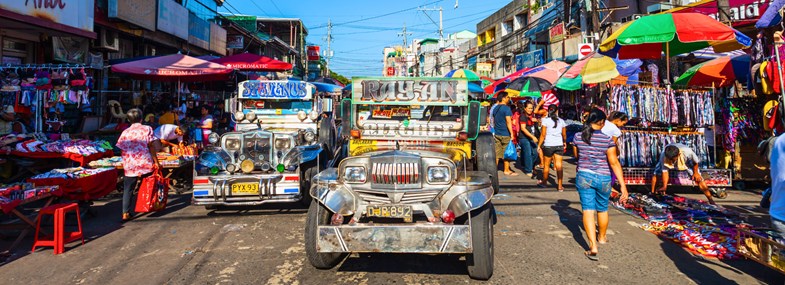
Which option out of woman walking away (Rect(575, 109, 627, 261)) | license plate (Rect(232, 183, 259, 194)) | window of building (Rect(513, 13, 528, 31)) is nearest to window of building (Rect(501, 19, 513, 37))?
window of building (Rect(513, 13, 528, 31))

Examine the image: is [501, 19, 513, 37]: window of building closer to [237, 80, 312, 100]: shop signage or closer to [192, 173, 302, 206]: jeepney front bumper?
[237, 80, 312, 100]: shop signage

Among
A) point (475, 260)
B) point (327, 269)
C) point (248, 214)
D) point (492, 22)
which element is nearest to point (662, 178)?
point (475, 260)

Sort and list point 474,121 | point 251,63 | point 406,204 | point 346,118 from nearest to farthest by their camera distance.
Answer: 1. point 406,204
2. point 474,121
3. point 346,118
4. point 251,63

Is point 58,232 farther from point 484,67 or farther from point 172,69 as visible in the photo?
point 484,67

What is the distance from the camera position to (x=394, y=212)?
165 inches

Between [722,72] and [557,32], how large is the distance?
45.7 feet

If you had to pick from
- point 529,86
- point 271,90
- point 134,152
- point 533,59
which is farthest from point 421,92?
point 533,59

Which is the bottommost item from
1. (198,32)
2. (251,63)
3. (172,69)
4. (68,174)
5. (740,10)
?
(68,174)

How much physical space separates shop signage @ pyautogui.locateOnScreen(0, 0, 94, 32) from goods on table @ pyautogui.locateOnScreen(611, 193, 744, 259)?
10.8 metres

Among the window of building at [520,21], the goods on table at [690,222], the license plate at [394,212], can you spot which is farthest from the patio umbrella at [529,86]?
the window of building at [520,21]

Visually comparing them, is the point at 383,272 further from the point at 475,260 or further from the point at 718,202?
the point at 718,202

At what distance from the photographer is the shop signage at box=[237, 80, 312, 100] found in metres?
9.45

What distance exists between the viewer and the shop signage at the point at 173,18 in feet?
50.6

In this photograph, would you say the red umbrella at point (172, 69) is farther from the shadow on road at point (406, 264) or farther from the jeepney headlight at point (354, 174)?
the shadow on road at point (406, 264)
